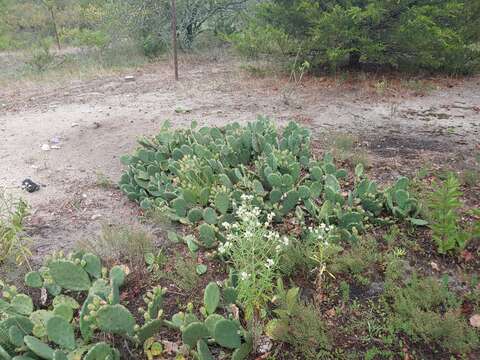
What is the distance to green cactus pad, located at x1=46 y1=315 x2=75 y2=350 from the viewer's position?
6.97 ft

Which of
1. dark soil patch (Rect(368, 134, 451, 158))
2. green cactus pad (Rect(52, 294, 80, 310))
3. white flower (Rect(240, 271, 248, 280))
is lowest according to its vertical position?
green cactus pad (Rect(52, 294, 80, 310))

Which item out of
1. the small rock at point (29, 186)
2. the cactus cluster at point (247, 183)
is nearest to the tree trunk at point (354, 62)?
the cactus cluster at point (247, 183)

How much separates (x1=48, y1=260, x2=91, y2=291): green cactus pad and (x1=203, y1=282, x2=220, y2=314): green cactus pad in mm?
791

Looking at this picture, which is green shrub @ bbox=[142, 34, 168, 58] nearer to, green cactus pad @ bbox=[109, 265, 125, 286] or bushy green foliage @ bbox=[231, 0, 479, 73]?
bushy green foliage @ bbox=[231, 0, 479, 73]

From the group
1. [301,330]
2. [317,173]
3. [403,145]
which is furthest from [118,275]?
[403,145]

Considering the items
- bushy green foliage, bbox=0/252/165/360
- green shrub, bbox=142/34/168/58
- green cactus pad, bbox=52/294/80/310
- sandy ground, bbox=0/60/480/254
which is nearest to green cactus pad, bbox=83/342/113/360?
bushy green foliage, bbox=0/252/165/360

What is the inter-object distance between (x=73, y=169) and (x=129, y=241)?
213cm

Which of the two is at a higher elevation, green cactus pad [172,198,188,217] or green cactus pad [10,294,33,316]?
green cactus pad [172,198,188,217]

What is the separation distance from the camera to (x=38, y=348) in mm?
2061

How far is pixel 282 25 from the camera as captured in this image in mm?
8125

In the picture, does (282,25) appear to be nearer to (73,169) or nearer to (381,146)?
(381,146)

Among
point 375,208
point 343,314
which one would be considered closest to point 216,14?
point 375,208

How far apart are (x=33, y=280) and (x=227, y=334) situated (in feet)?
4.38

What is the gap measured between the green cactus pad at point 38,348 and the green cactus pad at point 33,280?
1.87 feet
